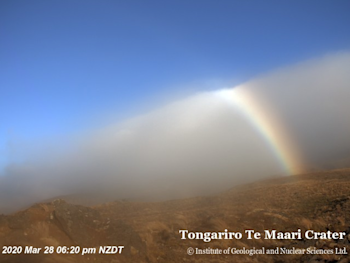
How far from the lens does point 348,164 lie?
219ft

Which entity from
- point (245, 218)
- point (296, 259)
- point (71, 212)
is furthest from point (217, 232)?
point (71, 212)

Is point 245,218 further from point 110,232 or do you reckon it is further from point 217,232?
point 110,232

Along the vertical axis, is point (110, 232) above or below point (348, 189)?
below

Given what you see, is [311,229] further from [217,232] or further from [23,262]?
[23,262]

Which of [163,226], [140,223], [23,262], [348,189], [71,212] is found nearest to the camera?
[23,262]

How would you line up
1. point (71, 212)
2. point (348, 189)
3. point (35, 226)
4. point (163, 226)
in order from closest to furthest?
point (35, 226)
point (71, 212)
point (163, 226)
point (348, 189)

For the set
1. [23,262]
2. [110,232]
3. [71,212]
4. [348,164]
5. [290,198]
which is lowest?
[23,262]

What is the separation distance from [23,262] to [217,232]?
39.7 feet

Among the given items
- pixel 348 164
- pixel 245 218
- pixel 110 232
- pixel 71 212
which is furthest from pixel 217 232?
pixel 348 164

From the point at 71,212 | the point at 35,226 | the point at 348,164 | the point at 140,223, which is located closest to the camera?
the point at 35,226

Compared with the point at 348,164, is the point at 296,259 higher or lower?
lower

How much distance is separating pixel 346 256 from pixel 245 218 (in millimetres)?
8257

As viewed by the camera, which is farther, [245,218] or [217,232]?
[245,218]

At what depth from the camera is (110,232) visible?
17.8m
